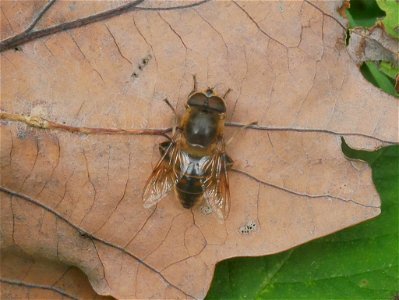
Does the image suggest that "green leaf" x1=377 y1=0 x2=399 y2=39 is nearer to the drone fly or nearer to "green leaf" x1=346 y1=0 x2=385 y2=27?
"green leaf" x1=346 y1=0 x2=385 y2=27

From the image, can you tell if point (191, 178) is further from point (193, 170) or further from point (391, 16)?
point (391, 16)

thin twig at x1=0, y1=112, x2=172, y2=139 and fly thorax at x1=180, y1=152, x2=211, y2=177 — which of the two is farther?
fly thorax at x1=180, y1=152, x2=211, y2=177

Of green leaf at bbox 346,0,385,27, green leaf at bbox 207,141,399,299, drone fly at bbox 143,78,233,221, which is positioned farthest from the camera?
green leaf at bbox 346,0,385,27

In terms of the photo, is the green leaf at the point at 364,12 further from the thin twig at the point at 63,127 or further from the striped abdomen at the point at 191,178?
the thin twig at the point at 63,127

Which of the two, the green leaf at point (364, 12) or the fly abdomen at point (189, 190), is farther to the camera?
the green leaf at point (364, 12)

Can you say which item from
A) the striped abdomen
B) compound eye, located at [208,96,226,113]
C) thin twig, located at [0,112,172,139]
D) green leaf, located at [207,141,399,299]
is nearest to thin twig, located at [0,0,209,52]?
thin twig, located at [0,112,172,139]

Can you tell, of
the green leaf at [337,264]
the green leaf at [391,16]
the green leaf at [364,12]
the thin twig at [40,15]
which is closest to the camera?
the thin twig at [40,15]

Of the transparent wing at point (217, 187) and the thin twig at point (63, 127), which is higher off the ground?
the thin twig at point (63, 127)

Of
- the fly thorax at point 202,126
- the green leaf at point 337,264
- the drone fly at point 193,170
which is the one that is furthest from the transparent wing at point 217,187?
the green leaf at point 337,264
